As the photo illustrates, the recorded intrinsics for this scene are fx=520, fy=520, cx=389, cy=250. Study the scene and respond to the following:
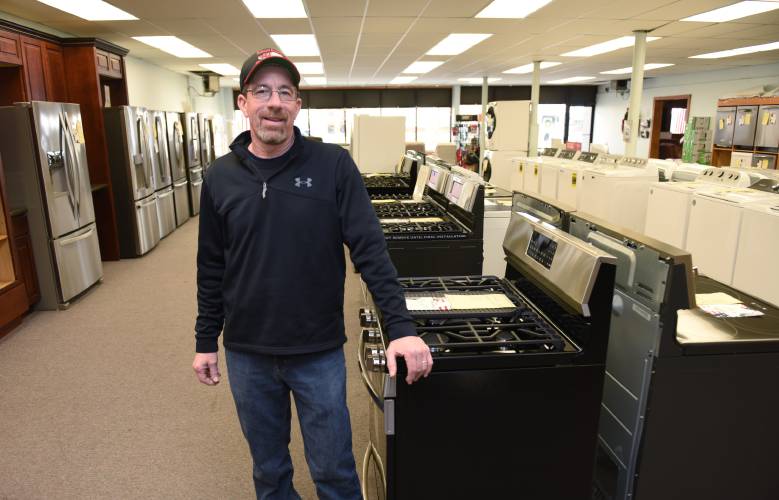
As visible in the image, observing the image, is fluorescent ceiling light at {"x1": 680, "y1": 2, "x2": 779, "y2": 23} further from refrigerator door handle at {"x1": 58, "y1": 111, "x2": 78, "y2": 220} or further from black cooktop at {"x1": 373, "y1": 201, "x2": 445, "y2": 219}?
refrigerator door handle at {"x1": 58, "y1": 111, "x2": 78, "y2": 220}

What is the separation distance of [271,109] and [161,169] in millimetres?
6240

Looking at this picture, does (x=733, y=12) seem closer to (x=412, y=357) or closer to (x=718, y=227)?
(x=718, y=227)

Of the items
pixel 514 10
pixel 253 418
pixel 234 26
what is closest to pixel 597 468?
pixel 253 418

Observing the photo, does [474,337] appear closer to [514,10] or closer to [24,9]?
[514,10]

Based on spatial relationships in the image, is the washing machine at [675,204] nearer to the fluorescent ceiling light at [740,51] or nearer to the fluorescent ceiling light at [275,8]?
the fluorescent ceiling light at [275,8]

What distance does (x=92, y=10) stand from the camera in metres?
5.16

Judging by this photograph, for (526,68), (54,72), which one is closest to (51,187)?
(54,72)

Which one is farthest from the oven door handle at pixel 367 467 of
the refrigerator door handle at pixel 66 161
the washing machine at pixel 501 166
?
the washing machine at pixel 501 166

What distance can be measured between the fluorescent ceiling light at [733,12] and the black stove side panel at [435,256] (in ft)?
13.7

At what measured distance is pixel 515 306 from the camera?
1.74 m

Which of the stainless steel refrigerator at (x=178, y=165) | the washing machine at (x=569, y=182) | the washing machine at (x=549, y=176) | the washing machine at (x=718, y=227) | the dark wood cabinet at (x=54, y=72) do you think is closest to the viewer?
the washing machine at (x=718, y=227)

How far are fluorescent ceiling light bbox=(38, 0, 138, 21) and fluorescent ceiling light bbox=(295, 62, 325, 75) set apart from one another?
4058mm

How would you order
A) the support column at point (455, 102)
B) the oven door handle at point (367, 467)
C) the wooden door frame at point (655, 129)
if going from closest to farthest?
1. the oven door handle at point (367, 467)
2. the wooden door frame at point (655, 129)
3. the support column at point (455, 102)

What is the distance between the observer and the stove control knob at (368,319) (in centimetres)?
167
